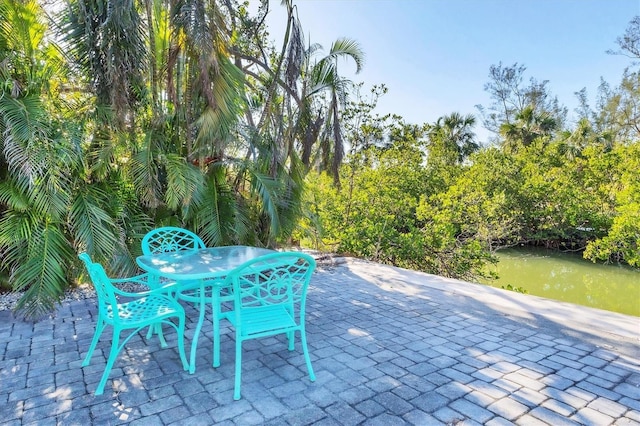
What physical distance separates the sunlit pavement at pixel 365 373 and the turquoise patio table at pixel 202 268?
304mm

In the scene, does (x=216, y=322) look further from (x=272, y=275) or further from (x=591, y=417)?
(x=591, y=417)

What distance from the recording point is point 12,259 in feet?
12.5

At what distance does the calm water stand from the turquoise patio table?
7018 mm

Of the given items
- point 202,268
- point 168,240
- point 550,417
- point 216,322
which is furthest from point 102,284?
point 550,417

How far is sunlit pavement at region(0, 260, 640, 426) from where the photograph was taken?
2.09m

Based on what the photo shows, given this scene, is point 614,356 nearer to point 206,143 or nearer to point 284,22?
point 206,143

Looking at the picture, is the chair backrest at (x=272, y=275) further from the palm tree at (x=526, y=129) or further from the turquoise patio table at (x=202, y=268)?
the palm tree at (x=526, y=129)

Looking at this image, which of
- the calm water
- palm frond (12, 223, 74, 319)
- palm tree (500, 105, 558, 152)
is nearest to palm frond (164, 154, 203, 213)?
palm frond (12, 223, 74, 319)

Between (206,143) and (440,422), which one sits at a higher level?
(206,143)

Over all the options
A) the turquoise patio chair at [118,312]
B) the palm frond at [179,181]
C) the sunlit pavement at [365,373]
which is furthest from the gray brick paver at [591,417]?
the palm frond at [179,181]

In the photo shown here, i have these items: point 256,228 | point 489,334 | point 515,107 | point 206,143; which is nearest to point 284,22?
point 206,143

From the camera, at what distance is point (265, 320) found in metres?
2.46

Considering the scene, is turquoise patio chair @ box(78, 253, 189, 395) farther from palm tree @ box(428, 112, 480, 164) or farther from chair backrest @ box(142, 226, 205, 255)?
palm tree @ box(428, 112, 480, 164)

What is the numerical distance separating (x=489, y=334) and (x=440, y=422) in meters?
1.55
